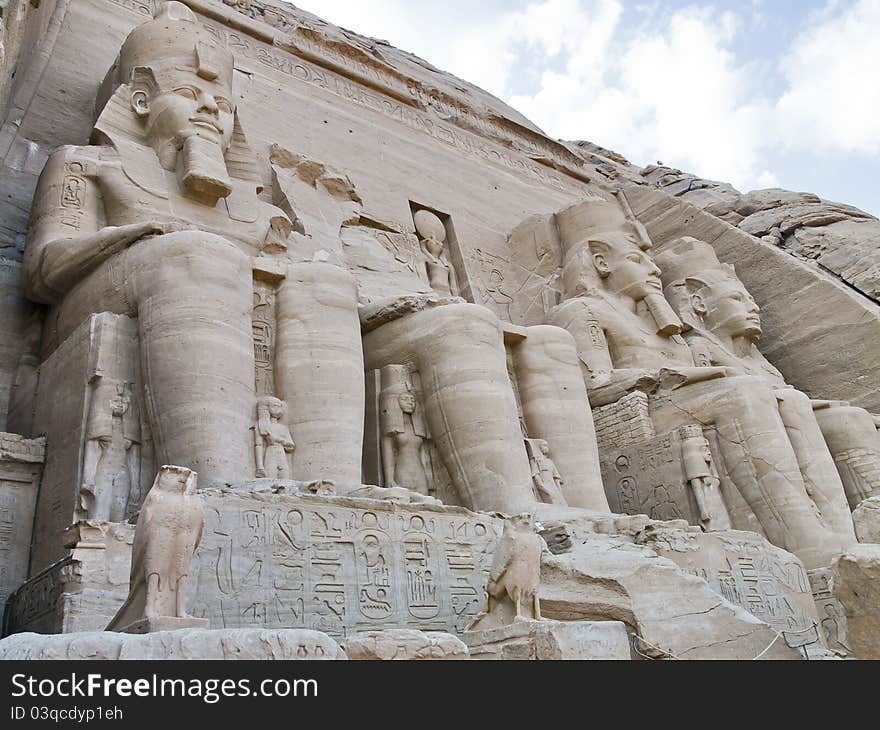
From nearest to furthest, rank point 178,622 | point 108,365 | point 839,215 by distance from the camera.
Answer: point 178,622, point 108,365, point 839,215

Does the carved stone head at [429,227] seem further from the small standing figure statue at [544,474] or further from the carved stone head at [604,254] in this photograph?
the small standing figure statue at [544,474]

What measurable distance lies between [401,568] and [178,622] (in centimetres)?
122

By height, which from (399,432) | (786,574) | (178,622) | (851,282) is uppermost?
(851,282)

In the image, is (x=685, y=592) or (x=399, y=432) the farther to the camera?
(x=399, y=432)

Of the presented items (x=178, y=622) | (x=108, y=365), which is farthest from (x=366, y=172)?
(x=178, y=622)

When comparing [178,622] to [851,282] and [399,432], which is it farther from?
[851,282]

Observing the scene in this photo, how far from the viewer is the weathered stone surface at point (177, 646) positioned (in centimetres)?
200

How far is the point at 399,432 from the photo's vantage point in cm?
461

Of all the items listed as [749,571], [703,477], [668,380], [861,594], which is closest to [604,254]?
[668,380]

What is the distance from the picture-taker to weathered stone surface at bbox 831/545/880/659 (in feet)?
8.65

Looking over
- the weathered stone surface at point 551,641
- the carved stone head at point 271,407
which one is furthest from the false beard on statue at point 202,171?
the weathered stone surface at point 551,641

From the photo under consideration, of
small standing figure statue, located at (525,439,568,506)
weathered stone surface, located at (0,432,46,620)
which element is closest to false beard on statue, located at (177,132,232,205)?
weathered stone surface, located at (0,432,46,620)

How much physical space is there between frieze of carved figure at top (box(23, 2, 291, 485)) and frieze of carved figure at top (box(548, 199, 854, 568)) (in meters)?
2.38
